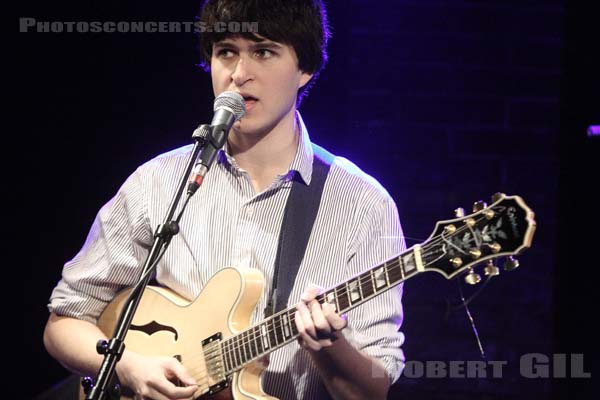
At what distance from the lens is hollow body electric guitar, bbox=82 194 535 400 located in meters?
A: 2.10

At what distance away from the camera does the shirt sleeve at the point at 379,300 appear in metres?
2.65

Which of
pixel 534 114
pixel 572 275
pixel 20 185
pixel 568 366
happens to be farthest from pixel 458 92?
pixel 20 185

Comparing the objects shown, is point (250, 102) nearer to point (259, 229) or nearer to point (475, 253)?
point (259, 229)

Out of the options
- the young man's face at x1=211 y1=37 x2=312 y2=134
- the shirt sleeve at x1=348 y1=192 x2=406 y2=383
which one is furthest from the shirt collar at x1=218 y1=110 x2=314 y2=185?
the shirt sleeve at x1=348 y1=192 x2=406 y2=383

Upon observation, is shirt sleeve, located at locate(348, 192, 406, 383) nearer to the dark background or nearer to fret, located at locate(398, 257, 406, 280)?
fret, located at locate(398, 257, 406, 280)

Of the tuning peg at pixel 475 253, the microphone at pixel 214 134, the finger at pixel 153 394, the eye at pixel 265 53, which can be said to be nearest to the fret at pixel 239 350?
the finger at pixel 153 394

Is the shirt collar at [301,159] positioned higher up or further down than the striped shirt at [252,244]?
higher up

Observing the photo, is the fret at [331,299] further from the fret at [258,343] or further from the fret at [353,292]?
the fret at [258,343]

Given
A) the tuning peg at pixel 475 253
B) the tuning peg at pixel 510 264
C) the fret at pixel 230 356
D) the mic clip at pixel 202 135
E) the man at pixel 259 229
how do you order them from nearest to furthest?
the tuning peg at pixel 510 264
the tuning peg at pixel 475 253
the mic clip at pixel 202 135
the fret at pixel 230 356
the man at pixel 259 229

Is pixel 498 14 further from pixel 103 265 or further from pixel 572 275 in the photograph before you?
pixel 103 265

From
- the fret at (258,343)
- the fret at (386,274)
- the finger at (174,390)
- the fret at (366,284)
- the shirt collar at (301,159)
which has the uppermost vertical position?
the shirt collar at (301,159)

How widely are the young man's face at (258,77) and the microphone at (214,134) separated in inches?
13.0

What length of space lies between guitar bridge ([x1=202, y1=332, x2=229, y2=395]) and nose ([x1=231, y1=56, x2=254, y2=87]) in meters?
0.80

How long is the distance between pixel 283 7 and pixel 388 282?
106 centimetres
